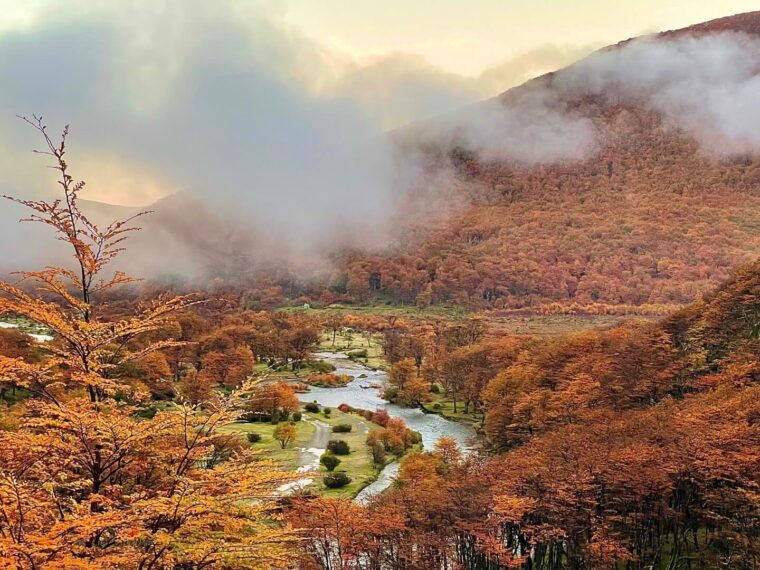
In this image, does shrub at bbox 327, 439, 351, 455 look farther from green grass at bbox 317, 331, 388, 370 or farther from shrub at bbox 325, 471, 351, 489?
green grass at bbox 317, 331, 388, 370

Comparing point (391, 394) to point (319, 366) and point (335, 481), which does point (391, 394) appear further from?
point (335, 481)

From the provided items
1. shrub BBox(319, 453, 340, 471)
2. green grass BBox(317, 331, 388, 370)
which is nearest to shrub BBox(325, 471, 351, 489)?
shrub BBox(319, 453, 340, 471)

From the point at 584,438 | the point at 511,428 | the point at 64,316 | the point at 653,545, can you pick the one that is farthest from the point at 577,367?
the point at 64,316

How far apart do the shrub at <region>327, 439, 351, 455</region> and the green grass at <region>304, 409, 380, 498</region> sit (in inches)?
18.6

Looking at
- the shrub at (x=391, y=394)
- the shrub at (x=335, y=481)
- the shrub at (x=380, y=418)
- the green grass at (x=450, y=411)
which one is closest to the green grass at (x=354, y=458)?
the shrub at (x=335, y=481)

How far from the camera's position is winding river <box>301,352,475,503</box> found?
142ft

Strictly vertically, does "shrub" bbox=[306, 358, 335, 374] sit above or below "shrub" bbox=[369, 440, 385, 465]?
below

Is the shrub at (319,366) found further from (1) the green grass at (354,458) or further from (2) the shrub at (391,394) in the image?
(1) the green grass at (354,458)

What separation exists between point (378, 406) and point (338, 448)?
24855 mm

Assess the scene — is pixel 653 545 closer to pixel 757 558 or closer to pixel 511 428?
pixel 757 558

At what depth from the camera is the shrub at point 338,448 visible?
1797 inches

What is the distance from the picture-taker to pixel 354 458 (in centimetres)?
4500

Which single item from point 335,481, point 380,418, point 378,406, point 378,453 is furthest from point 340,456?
point 378,406

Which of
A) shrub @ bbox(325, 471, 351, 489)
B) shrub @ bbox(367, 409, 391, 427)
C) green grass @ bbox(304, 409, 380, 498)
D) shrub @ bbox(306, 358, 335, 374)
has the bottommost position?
shrub @ bbox(306, 358, 335, 374)
